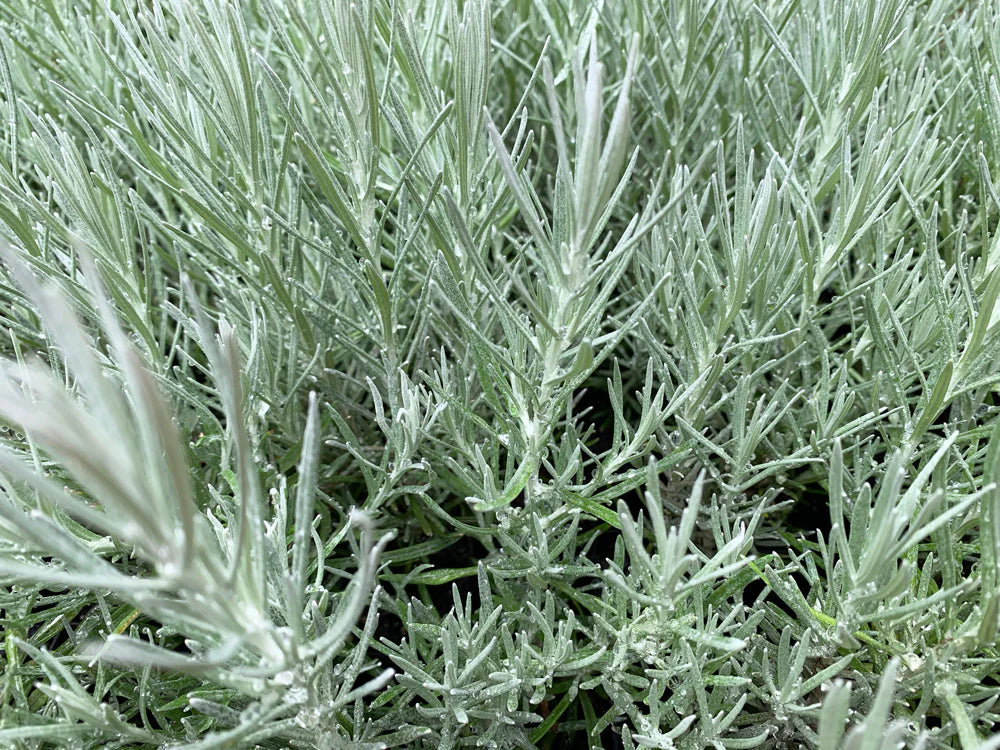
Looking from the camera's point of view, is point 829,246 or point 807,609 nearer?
point 807,609

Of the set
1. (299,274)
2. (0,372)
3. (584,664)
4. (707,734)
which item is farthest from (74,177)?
(707,734)

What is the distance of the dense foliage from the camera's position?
558mm

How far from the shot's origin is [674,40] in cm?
96

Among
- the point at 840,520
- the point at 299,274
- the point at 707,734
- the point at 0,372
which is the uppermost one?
the point at 0,372

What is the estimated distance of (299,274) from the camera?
927 millimetres

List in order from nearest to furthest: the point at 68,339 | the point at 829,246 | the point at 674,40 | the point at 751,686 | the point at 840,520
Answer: the point at 68,339
the point at 840,520
the point at 751,686
the point at 829,246
the point at 674,40

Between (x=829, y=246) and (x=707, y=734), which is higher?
(x=829, y=246)

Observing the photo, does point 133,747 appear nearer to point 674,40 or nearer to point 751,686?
point 751,686

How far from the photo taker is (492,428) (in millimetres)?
830

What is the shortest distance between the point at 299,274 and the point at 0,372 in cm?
53

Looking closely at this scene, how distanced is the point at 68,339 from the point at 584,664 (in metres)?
0.52

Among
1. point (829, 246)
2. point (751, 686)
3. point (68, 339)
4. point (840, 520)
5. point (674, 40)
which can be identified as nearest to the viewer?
point (68, 339)

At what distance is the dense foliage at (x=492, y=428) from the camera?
558mm

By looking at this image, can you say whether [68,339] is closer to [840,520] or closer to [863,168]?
[840,520]
